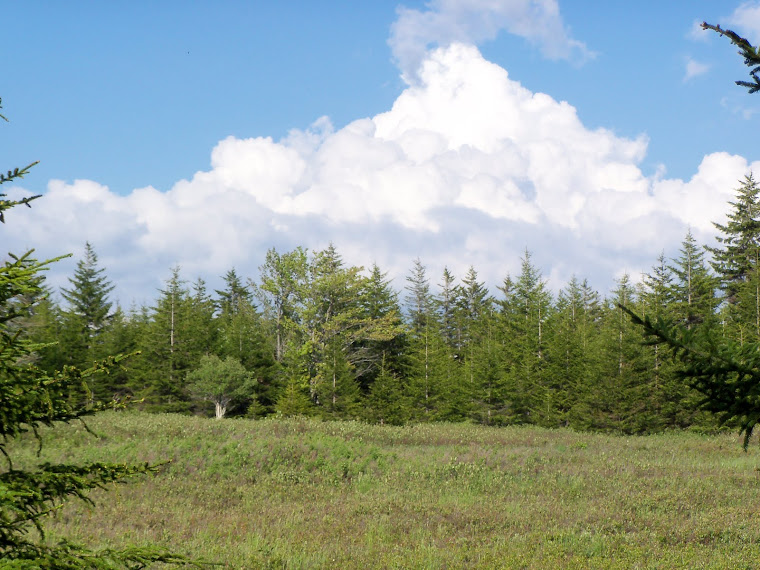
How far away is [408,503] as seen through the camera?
13.7 meters

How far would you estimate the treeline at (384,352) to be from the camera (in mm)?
35719

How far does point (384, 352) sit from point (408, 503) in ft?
109

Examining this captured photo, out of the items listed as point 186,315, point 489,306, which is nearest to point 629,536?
point 186,315

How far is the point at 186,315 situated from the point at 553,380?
2930 cm

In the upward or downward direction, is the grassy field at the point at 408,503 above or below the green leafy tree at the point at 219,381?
below

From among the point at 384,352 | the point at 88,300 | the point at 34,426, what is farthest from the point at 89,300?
the point at 34,426

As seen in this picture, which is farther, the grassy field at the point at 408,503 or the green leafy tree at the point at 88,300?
the green leafy tree at the point at 88,300

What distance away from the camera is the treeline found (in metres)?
35.7

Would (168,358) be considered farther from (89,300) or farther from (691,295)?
(691,295)

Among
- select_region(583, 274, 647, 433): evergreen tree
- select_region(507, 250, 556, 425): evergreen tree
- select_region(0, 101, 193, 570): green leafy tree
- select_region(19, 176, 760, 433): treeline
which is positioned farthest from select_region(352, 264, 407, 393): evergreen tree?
select_region(0, 101, 193, 570): green leafy tree

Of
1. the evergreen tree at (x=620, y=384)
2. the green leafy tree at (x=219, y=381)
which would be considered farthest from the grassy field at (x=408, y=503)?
the green leafy tree at (x=219, y=381)

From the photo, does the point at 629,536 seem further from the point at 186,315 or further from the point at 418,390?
the point at 186,315

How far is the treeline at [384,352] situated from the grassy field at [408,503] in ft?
35.5

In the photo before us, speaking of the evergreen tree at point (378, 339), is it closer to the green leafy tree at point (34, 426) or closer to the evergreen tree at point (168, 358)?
the evergreen tree at point (168, 358)
